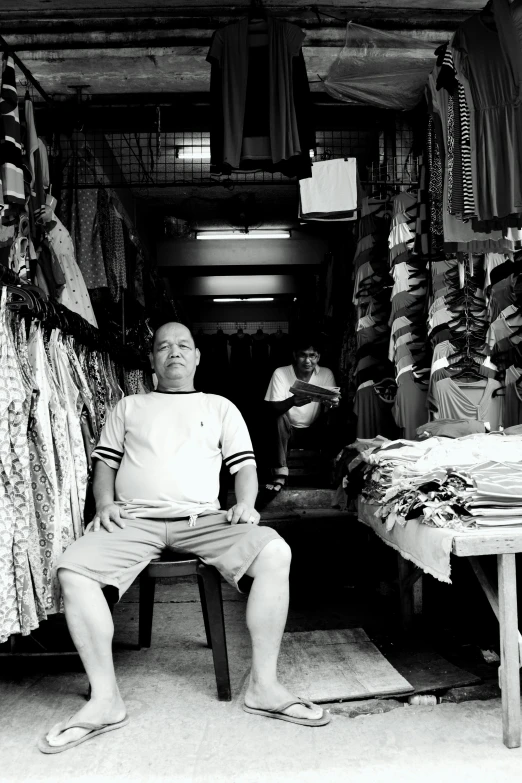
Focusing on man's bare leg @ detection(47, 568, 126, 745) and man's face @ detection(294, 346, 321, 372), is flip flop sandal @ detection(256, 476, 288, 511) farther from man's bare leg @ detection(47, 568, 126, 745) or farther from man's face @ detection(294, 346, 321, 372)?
man's bare leg @ detection(47, 568, 126, 745)

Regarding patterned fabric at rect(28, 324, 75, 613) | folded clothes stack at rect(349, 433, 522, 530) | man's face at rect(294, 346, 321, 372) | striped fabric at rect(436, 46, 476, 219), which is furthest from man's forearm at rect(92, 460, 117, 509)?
man's face at rect(294, 346, 321, 372)

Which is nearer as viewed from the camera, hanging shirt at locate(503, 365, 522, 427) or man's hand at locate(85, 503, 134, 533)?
man's hand at locate(85, 503, 134, 533)

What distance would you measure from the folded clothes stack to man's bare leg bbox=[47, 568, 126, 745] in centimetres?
122

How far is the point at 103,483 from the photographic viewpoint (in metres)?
3.10

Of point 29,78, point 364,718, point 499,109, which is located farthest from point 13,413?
point 499,109

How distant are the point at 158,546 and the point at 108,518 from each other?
0.24 m

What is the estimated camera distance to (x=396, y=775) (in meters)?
2.12

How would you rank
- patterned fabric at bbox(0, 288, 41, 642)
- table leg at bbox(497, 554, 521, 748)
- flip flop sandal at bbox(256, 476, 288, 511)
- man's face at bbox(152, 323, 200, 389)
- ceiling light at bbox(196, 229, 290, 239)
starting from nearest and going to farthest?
table leg at bbox(497, 554, 521, 748) < patterned fabric at bbox(0, 288, 41, 642) < man's face at bbox(152, 323, 200, 389) < flip flop sandal at bbox(256, 476, 288, 511) < ceiling light at bbox(196, 229, 290, 239)

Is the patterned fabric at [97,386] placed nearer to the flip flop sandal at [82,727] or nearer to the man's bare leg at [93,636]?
the man's bare leg at [93,636]

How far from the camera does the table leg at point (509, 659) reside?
2.25 meters

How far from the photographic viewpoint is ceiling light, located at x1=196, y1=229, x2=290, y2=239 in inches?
397

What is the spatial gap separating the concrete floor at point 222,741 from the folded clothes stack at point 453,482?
0.73 meters

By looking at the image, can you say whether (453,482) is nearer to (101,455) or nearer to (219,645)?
(219,645)

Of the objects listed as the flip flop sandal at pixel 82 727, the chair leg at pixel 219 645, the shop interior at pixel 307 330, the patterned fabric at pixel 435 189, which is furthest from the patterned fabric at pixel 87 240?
the flip flop sandal at pixel 82 727
